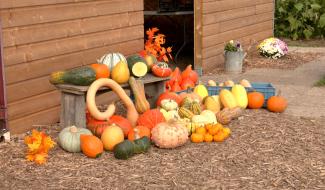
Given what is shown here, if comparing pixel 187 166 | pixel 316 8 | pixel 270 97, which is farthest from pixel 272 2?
pixel 187 166

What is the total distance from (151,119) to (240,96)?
4.88 feet

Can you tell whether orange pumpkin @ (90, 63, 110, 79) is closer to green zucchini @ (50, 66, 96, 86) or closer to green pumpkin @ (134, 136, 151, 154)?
green zucchini @ (50, 66, 96, 86)

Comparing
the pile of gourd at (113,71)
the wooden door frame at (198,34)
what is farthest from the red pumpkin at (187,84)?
the wooden door frame at (198,34)

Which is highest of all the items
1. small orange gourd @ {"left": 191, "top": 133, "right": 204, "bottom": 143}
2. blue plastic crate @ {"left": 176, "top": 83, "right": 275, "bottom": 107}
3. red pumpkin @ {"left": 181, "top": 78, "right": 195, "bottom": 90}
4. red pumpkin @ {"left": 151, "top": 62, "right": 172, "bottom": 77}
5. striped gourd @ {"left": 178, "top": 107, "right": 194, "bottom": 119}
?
red pumpkin @ {"left": 151, "top": 62, "right": 172, "bottom": 77}

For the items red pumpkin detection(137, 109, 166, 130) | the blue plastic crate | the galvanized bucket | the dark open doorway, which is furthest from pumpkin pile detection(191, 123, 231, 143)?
the dark open doorway

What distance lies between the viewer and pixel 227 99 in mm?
6488

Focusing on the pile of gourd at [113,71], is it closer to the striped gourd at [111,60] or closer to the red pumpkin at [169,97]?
the striped gourd at [111,60]

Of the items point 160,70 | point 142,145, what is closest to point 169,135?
point 142,145

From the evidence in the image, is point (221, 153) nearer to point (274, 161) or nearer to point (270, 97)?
point (274, 161)

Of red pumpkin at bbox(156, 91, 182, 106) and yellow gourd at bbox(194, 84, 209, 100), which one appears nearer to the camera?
red pumpkin at bbox(156, 91, 182, 106)

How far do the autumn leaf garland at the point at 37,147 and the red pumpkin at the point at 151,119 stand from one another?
98 cm

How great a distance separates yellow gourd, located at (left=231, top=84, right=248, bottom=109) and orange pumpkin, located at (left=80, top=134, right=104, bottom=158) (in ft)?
6.91

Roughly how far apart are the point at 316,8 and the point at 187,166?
36.0 feet

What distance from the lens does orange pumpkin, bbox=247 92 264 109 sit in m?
6.80
